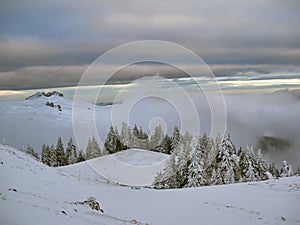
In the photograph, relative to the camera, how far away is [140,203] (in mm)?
19109

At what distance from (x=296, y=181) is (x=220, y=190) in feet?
20.9

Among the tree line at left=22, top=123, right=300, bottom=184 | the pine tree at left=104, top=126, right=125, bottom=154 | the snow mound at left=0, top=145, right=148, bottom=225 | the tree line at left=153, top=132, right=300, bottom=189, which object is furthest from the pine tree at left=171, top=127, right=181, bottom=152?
the snow mound at left=0, top=145, right=148, bottom=225

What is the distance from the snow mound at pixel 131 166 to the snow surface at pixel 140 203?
79.8 ft

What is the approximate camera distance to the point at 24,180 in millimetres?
16750

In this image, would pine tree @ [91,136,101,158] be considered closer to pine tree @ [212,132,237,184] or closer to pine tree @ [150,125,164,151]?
pine tree @ [150,125,164,151]

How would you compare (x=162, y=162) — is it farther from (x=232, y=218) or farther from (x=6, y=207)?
(x=6, y=207)

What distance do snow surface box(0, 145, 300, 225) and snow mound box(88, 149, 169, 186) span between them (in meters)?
24.3

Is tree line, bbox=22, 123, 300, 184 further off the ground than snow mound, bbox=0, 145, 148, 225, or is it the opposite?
snow mound, bbox=0, 145, 148, 225

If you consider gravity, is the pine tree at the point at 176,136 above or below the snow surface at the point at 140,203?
below

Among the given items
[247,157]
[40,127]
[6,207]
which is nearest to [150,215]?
[6,207]

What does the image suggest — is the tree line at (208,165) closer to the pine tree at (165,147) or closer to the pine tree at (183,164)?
the pine tree at (183,164)

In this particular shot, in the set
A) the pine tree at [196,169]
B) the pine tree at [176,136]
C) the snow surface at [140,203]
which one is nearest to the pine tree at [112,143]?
the pine tree at [176,136]

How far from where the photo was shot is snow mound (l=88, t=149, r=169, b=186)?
156ft

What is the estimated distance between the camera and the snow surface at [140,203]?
11.8m
